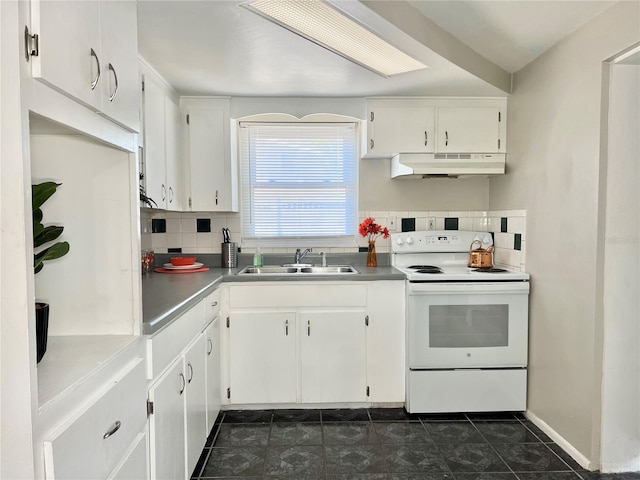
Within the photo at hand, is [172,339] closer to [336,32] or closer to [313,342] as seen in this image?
[313,342]

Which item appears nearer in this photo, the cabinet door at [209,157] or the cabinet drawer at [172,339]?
the cabinet drawer at [172,339]

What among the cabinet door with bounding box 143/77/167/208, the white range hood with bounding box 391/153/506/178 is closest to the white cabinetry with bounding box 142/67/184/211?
the cabinet door with bounding box 143/77/167/208

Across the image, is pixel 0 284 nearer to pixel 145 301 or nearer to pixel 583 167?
pixel 145 301

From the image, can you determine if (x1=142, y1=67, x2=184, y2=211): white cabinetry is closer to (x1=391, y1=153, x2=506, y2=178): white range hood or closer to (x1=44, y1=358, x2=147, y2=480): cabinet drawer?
(x1=44, y1=358, x2=147, y2=480): cabinet drawer

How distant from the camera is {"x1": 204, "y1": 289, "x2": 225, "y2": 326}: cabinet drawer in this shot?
222 centimetres

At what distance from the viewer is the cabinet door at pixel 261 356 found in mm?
2641

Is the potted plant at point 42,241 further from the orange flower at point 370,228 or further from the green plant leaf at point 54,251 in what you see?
the orange flower at point 370,228

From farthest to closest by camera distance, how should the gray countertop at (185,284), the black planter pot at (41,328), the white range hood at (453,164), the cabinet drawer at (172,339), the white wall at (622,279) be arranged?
the white range hood at (453,164) → the white wall at (622,279) → the gray countertop at (185,284) → the cabinet drawer at (172,339) → the black planter pot at (41,328)

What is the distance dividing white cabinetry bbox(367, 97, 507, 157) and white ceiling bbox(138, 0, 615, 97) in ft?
0.33


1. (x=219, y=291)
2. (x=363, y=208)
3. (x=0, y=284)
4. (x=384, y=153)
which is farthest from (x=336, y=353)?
(x=0, y=284)

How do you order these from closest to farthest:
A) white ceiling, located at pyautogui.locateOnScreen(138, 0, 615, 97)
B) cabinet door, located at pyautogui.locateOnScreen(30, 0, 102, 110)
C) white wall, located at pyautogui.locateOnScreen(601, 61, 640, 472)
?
cabinet door, located at pyautogui.locateOnScreen(30, 0, 102, 110), white ceiling, located at pyautogui.locateOnScreen(138, 0, 615, 97), white wall, located at pyautogui.locateOnScreen(601, 61, 640, 472)

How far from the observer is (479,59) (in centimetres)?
256

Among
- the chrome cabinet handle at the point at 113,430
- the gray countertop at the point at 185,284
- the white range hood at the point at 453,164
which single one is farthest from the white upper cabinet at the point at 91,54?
the white range hood at the point at 453,164

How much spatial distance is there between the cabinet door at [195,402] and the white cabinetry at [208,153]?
47.5 inches
